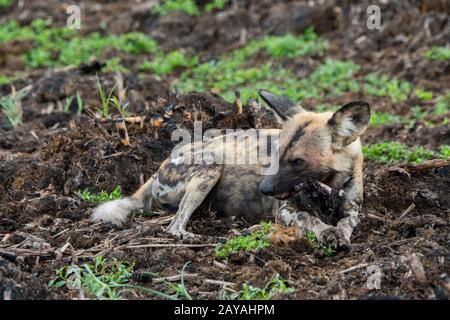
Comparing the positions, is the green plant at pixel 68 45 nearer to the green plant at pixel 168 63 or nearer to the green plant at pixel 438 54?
the green plant at pixel 168 63

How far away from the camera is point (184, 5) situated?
14.2m

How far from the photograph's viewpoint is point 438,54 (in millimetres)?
10734

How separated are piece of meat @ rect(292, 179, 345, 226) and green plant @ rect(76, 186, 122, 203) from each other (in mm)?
1504

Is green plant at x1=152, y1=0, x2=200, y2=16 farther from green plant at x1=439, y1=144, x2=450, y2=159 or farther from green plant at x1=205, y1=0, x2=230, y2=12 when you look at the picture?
green plant at x1=439, y1=144, x2=450, y2=159

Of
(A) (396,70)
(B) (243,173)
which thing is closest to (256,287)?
(B) (243,173)

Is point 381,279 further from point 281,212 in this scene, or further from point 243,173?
point 243,173

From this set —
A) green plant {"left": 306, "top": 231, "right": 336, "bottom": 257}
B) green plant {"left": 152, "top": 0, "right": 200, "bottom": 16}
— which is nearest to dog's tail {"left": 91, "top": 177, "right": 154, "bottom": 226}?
green plant {"left": 306, "top": 231, "right": 336, "bottom": 257}

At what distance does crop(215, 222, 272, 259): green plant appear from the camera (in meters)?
4.99

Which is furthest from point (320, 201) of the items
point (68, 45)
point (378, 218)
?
point (68, 45)

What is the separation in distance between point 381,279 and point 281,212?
53.7 inches

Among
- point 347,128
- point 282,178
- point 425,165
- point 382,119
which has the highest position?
point 347,128

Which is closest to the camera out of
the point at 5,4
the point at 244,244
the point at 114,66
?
the point at 244,244

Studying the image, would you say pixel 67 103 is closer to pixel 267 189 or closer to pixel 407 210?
pixel 267 189

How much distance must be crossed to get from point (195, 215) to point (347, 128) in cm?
128
